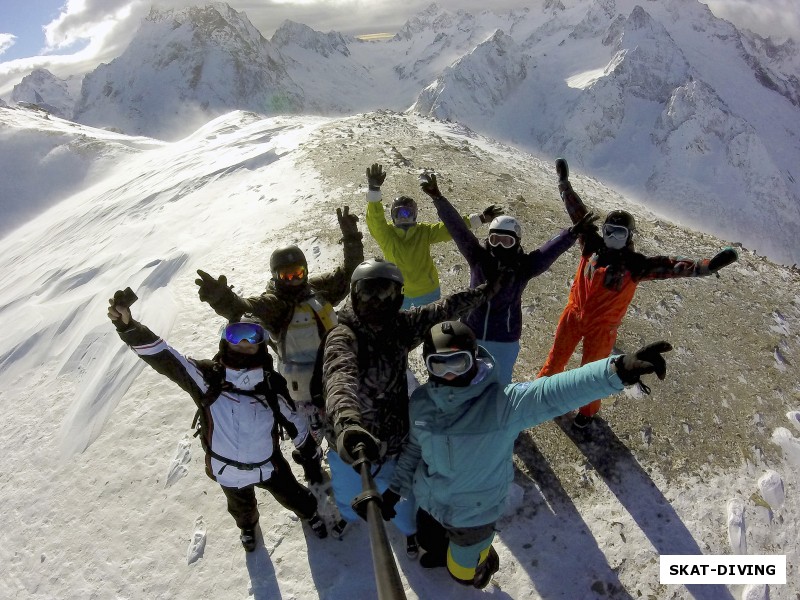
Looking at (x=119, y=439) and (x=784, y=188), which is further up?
(x=119, y=439)

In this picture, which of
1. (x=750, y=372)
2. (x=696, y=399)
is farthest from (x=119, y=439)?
(x=750, y=372)

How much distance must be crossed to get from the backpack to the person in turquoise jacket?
120cm

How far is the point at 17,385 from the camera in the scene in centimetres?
839

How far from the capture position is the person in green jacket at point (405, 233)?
634 cm

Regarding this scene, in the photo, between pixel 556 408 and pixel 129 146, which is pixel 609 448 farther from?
pixel 129 146

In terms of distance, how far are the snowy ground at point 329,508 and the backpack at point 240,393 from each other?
58.8 inches

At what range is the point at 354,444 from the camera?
289 centimetres

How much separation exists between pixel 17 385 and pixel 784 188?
9232 inches

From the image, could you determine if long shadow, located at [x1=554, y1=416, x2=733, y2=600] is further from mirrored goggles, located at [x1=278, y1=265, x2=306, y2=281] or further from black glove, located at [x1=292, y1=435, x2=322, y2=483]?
mirrored goggles, located at [x1=278, y1=265, x2=306, y2=281]

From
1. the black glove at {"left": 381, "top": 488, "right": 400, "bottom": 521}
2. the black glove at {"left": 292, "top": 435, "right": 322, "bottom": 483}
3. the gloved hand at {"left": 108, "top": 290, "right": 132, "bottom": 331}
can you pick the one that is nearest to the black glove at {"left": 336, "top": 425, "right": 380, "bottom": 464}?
the black glove at {"left": 381, "top": 488, "right": 400, "bottom": 521}

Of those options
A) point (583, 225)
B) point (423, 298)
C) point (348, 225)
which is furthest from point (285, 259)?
point (583, 225)

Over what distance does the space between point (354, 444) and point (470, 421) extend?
3.16 feet

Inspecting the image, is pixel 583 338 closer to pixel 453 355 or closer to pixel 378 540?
pixel 453 355

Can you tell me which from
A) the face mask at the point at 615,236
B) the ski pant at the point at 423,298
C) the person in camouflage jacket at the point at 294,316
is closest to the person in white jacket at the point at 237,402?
the person in camouflage jacket at the point at 294,316
